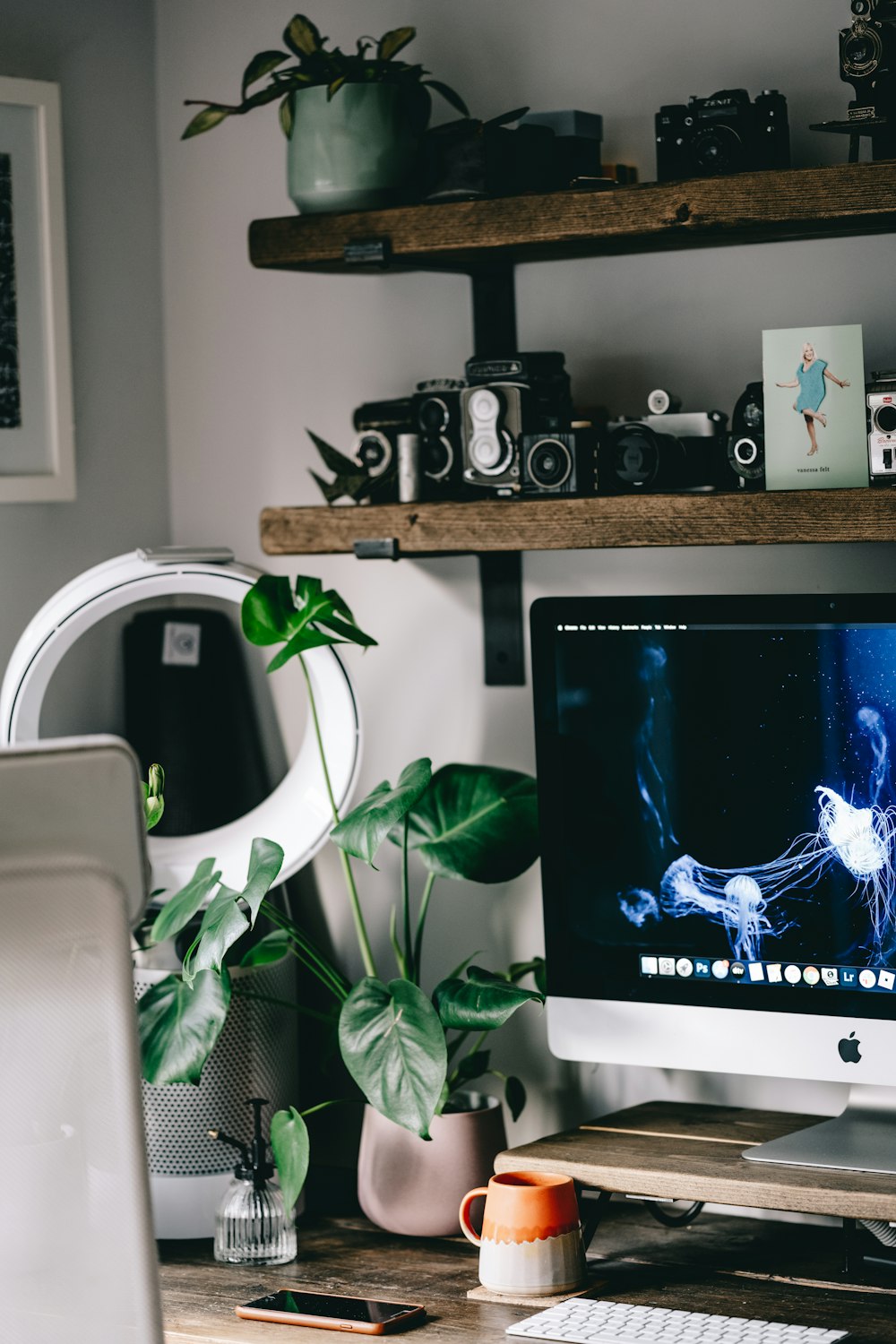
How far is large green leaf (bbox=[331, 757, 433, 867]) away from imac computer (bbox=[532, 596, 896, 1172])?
13 cm

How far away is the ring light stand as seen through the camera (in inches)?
81.8

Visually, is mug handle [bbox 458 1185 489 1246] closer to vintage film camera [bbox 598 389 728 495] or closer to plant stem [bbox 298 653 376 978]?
plant stem [bbox 298 653 376 978]

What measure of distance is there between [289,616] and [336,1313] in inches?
28.8

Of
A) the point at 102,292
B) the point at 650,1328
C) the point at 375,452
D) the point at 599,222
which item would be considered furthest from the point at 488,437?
the point at 650,1328

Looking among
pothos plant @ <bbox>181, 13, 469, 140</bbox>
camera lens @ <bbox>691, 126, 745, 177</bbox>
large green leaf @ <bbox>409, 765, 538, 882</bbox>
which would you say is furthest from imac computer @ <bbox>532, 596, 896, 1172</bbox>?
pothos plant @ <bbox>181, 13, 469, 140</bbox>

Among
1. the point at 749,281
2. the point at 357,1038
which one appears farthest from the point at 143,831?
the point at 749,281

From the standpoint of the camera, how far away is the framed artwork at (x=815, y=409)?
71.3 inches

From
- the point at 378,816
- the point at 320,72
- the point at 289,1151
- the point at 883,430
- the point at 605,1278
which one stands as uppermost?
the point at 320,72

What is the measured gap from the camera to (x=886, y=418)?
1782 millimetres

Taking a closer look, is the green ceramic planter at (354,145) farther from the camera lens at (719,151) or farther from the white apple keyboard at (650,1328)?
the white apple keyboard at (650,1328)

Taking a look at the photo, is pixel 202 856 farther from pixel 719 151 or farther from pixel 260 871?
pixel 719 151

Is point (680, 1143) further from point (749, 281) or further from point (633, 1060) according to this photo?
point (749, 281)

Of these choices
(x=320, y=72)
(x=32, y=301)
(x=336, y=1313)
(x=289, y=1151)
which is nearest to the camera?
(x=336, y=1313)

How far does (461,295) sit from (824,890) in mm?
898
